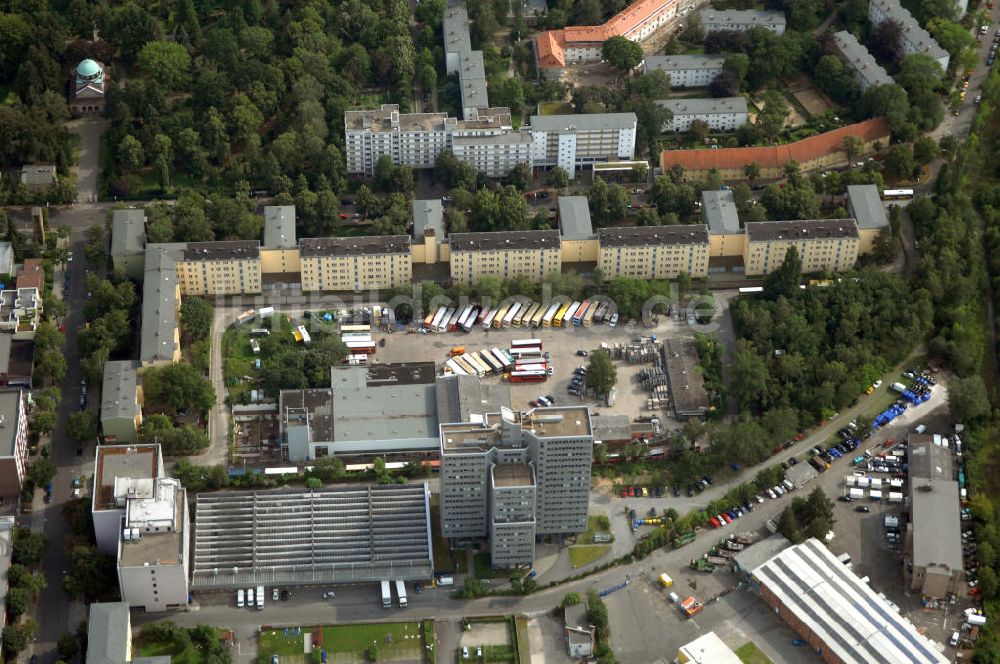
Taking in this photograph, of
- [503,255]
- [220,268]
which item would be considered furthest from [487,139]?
[220,268]

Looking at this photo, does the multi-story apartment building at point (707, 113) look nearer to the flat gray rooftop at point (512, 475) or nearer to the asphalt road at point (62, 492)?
the flat gray rooftop at point (512, 475)

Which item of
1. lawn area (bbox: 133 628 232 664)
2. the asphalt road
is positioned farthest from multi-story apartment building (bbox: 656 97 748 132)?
lawn area (bbox: 133 628 232 664)

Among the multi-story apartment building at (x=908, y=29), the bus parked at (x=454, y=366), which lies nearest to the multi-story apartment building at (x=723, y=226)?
the bus parked at (x=454, y=366)

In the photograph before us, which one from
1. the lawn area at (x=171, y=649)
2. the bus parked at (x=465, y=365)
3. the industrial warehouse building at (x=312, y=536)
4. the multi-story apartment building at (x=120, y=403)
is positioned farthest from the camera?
the bus parked at (x=465, y=365)

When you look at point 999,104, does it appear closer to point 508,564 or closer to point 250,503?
point 508,564

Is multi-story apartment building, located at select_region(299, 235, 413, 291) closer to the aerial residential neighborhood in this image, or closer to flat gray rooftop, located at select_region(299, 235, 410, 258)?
flat gray rooftop, located at select_region(299, 235, 410, 258)

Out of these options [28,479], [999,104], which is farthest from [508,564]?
[999,104]

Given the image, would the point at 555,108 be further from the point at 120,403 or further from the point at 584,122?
the point at 120,403
